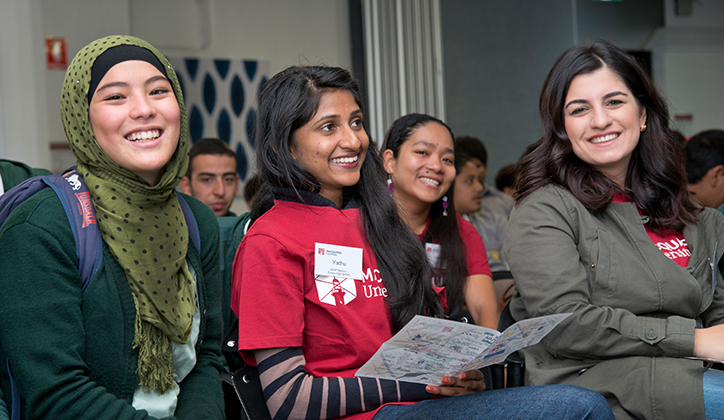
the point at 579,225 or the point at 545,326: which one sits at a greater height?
the point at 579,225

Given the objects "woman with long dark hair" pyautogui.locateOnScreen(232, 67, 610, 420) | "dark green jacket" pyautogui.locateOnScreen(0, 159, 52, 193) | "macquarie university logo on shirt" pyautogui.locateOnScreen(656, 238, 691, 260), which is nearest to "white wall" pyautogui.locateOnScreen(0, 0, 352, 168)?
"dark green jacket" pyautogui.locateOnScreen(0, 159, 52, 193)

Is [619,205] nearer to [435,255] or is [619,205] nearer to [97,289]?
[435,255]

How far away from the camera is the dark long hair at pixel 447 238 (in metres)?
2.46

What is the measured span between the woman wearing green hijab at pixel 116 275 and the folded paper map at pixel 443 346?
0.46 metres

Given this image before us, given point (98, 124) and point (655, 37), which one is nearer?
point (98, 124)

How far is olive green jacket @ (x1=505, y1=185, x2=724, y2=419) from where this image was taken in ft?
5.09

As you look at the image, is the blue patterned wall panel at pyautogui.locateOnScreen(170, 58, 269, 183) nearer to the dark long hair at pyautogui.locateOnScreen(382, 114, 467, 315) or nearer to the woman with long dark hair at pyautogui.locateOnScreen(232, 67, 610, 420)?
the dark long hair at pyautogui.locateOnScreen(382, 114, 467, 315)

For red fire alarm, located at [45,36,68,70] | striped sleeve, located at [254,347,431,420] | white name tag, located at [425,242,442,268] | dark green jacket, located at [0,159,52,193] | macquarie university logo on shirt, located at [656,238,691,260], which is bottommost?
striped sleeve, located at [254,347,431,420]

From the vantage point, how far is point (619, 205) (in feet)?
6.01

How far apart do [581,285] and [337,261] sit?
65 cm

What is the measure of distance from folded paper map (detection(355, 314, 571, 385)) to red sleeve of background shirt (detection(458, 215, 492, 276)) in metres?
1.20

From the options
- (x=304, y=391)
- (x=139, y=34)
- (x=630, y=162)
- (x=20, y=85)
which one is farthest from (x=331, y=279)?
(x=139, y=34)

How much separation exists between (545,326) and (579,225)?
521 millimetres

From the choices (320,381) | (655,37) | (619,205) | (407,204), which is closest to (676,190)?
(619,205)
